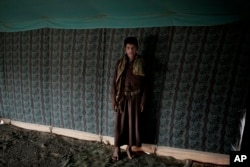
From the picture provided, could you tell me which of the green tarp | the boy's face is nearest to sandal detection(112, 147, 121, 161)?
the boy's face

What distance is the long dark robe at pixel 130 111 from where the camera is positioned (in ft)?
8.24

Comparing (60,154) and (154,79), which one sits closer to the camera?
(154,79)

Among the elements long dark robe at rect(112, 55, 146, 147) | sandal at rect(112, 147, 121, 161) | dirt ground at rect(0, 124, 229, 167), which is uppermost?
long dark robe at rect(112, 55, 146, 147)

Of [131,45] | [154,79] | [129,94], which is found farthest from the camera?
[154,79]

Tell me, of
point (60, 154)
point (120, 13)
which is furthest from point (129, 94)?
point (60, 154)

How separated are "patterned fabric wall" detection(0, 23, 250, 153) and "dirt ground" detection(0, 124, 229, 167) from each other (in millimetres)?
225

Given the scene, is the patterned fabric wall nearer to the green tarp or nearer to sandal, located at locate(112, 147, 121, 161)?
the green tarp

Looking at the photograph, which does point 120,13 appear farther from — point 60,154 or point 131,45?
point 60,154

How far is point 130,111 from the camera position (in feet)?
8.38

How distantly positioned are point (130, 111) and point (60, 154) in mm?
1238

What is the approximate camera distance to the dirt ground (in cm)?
262

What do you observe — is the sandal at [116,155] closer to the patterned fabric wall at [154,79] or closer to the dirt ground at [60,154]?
the dirt ground at [60,154]

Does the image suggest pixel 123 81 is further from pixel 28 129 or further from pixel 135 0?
pixel 28 129

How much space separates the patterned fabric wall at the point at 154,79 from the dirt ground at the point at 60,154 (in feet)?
0.74
